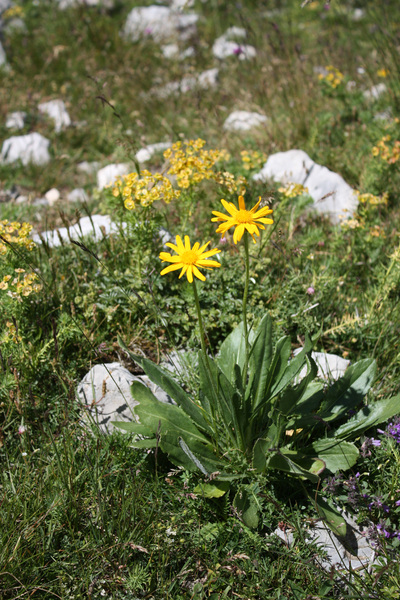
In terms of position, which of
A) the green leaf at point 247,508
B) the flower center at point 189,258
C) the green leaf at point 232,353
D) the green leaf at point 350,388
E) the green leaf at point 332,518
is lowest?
the green leaf at point 332,518

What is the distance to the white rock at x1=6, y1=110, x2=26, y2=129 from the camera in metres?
5.71

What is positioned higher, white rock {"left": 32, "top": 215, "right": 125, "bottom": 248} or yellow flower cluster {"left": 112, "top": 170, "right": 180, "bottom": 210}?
yellow flower cluster {"left": 112, "top": 170, "right": 180, "bottom": 210}

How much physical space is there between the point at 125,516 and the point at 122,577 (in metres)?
0.22

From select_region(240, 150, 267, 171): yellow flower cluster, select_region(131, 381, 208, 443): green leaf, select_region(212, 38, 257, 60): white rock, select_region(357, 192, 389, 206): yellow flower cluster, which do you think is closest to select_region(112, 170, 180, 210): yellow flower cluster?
select_region(131, 381, 208, 443): green leaf

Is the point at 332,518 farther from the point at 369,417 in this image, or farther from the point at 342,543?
the point at 369,417

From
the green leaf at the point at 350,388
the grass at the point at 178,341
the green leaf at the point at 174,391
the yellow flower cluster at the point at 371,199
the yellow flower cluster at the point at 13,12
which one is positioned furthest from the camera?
the yellow flower cluster at the point at 13,12

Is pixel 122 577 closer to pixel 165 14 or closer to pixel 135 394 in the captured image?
pixel 135 394

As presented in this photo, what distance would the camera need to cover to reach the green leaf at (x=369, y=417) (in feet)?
7.44

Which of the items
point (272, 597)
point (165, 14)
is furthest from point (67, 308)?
point (165, 14)

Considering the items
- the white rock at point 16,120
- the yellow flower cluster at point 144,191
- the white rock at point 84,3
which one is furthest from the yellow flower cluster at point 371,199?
the white rock at point 84,3

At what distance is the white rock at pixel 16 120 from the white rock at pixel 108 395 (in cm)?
411

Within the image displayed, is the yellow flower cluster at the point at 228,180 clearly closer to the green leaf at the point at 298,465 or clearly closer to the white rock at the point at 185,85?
the green leaf at the point at 298,465

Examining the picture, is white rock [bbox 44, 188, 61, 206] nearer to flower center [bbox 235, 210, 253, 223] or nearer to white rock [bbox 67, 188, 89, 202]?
white rock [bbox 67, 188, 89, 202]

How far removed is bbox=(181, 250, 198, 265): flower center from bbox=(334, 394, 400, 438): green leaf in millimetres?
1185
